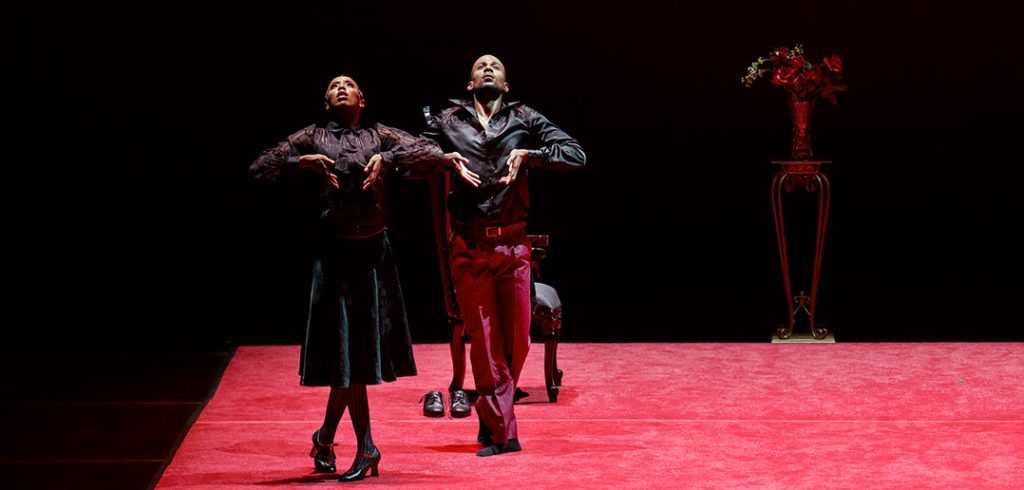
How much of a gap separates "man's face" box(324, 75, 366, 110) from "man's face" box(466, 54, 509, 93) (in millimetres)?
644

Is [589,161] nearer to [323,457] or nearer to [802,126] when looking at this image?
[802,126]

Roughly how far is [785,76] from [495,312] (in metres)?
2.99

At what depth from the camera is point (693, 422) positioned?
567cm

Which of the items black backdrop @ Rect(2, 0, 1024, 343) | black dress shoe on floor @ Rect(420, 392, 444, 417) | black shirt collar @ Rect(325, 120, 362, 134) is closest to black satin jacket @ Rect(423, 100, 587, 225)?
black shirt collar @ Rect(325, 120, 362, 134)

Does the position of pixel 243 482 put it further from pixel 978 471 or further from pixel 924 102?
pixel 924 102

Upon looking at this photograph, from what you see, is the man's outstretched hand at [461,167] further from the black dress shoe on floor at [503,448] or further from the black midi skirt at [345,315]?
the black dress shoe on floor at [503,448]

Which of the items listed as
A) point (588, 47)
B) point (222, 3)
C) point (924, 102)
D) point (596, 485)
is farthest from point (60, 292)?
point (924, 102)

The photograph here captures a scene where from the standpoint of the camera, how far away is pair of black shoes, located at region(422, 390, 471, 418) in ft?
19.3

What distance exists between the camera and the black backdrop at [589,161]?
26.0 ft

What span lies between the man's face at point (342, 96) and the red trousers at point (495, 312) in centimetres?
74

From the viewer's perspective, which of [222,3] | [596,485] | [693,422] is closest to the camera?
[596,485]

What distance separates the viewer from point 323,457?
4914 millimetres

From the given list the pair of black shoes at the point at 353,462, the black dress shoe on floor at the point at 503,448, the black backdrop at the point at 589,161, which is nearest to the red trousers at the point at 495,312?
the black dress shoe on floor at the point at 503,448

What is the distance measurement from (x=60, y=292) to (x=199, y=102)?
1.37 m
